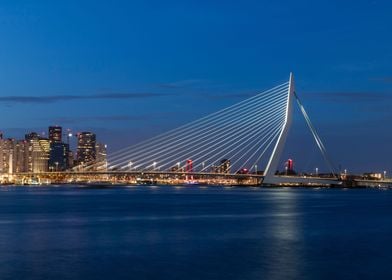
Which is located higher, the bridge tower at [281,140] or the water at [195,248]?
the bridge tower at [281,140]

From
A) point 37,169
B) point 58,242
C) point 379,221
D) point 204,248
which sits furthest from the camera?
point 37,169

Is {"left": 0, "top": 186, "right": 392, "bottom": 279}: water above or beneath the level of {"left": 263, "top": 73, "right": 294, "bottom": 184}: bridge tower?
beneath

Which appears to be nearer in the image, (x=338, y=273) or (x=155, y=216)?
(x=338, y=273)

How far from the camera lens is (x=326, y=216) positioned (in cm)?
3219

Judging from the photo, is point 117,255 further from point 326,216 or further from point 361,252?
point 326,216

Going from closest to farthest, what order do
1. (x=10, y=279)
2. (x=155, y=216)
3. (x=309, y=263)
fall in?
(x=10, y=279)
(x=309, y=263)
(x=155, y=216)

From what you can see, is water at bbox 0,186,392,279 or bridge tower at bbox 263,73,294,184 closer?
water at bbox 0,186,392,279

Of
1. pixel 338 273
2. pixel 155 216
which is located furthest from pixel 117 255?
pixel 155 216

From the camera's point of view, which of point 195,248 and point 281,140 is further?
point 281,140

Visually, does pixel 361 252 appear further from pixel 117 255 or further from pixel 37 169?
pixel 37 169

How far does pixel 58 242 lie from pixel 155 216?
11487 millimetres

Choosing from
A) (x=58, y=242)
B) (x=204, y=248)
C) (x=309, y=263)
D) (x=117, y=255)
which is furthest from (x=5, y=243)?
(x=309, y=263)

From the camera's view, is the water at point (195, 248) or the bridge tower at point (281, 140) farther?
the bridge tower at point (281, 140)

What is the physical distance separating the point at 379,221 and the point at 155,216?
9.26 m
